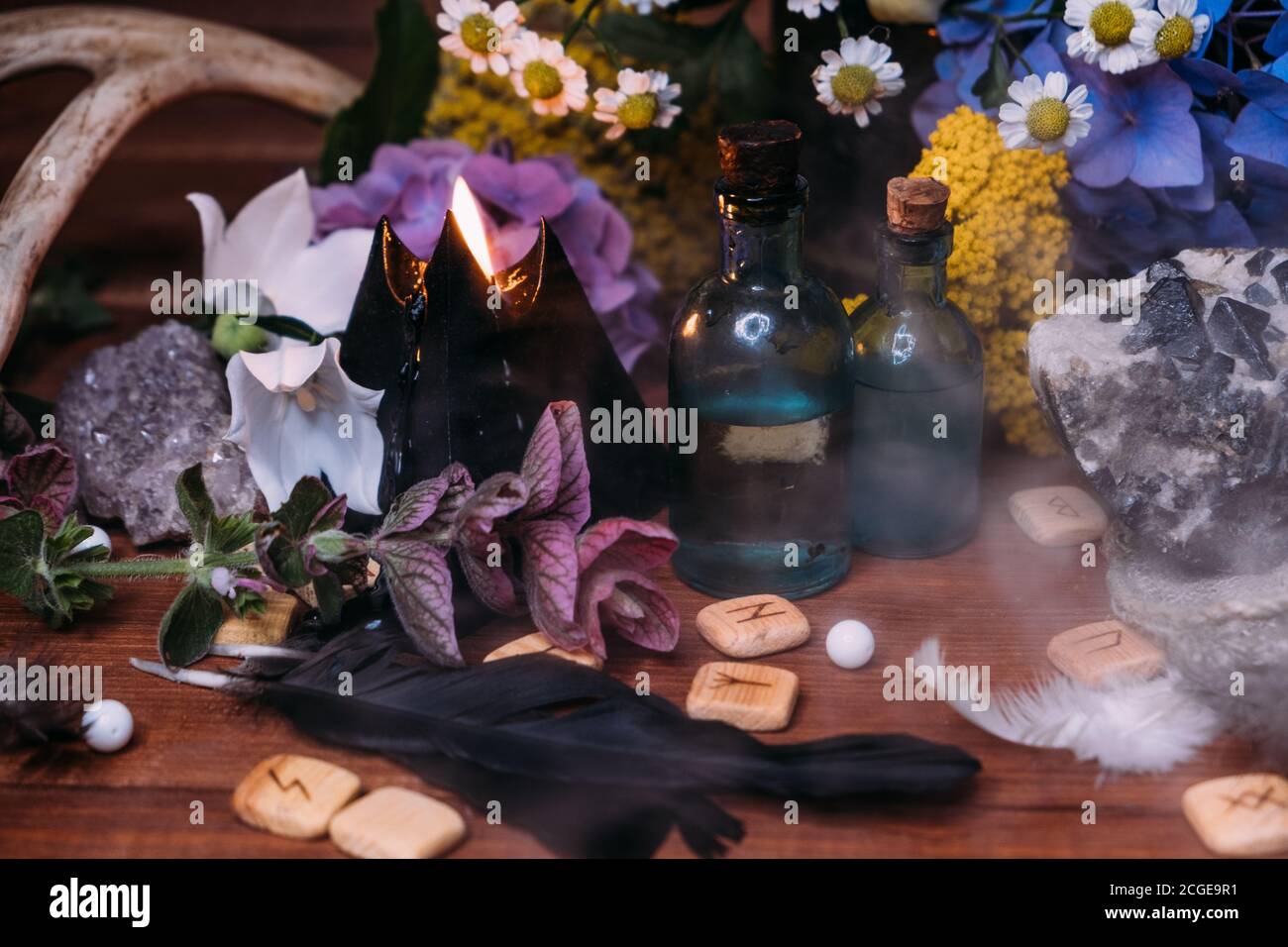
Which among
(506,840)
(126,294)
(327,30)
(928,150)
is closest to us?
(506,840)

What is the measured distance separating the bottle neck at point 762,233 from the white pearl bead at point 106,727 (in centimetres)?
42


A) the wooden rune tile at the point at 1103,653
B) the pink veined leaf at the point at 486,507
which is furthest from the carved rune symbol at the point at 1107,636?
the pink veined leaf at the point at 486,507

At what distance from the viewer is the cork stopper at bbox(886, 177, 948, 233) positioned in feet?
2.58

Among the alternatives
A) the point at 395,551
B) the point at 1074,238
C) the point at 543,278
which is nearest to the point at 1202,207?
the point at 1074,238

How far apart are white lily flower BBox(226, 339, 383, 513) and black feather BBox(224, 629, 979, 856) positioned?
0.48ft

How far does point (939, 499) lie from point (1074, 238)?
218 mm

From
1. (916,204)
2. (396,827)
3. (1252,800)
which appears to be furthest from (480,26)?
(1252,800)

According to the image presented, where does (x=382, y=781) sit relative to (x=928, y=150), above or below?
below

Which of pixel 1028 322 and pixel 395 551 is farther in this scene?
pixel 1028 322

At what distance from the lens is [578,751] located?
2.23ft

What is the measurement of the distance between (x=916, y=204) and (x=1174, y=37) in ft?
0.63

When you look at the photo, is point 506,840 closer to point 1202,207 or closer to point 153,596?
point 153,596

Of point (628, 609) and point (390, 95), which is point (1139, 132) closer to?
point (628, 609)

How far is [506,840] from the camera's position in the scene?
25.7 inches
